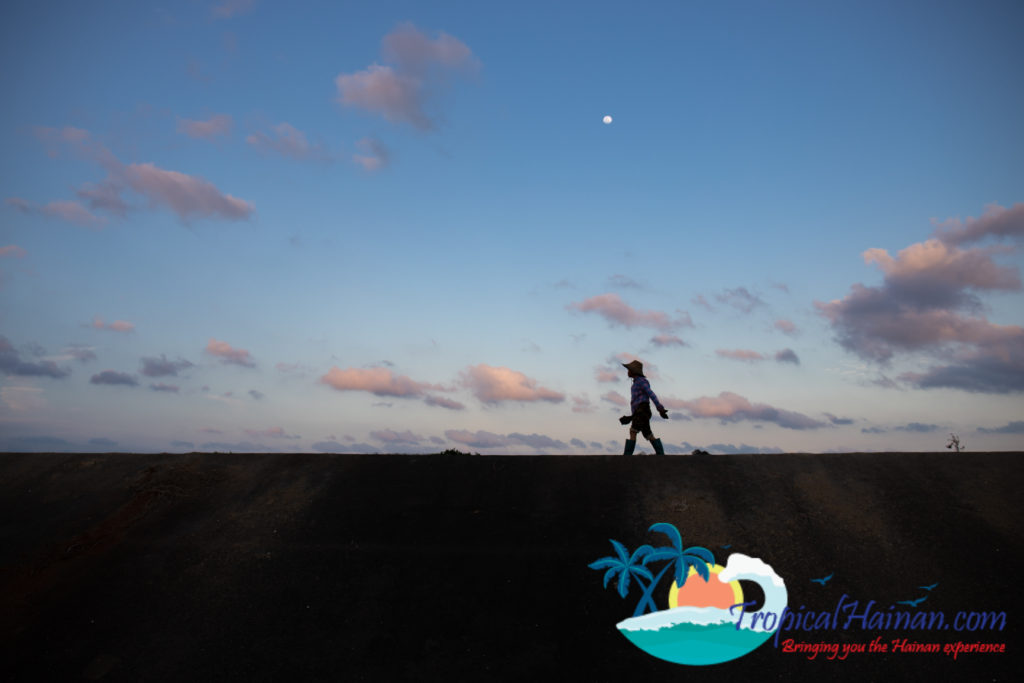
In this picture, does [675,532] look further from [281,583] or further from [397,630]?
[281,583]

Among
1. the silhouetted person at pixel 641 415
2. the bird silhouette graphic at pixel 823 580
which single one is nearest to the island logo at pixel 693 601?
the bird silhouette graphic at pixel 823 580

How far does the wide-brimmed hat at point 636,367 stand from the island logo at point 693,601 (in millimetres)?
4772

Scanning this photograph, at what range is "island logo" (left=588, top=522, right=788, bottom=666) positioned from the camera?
269 inches

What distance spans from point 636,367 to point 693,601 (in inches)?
237

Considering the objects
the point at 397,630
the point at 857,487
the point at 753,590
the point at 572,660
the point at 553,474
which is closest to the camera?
the point at 572,660

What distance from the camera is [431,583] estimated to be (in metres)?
7.68

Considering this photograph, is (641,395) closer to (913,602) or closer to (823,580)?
(823,580)

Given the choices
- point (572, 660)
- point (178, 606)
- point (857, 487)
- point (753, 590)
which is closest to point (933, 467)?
point (857, 487)

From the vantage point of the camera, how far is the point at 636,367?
12.7 metres

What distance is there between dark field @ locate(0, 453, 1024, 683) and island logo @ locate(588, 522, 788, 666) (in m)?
0.15

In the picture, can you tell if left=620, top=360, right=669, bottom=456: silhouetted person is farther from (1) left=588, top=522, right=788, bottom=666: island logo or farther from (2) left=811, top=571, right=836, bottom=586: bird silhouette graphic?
(2) left=811, top=571, right=836, bottom=586: bird silhouette graphic

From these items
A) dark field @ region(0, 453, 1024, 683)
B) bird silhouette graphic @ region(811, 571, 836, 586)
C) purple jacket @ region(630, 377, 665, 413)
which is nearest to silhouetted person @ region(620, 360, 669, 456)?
purple jacket @ region(630, 377, 665, 413)

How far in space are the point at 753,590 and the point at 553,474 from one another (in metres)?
3.81

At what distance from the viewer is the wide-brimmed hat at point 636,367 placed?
12.6 m
